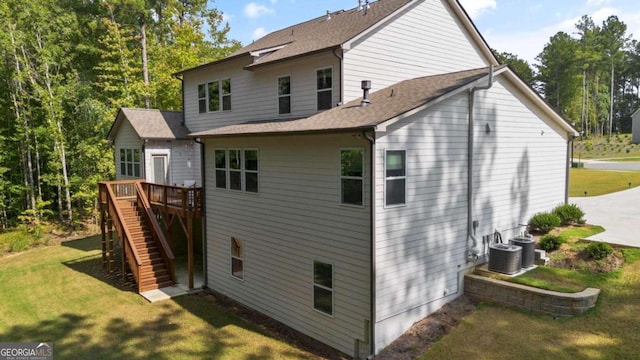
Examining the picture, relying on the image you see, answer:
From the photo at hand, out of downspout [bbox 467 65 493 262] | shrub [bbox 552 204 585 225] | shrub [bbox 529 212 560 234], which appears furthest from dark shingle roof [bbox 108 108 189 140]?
shrub [bbox 552 204 585 225]

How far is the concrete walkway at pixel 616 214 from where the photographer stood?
1232cm

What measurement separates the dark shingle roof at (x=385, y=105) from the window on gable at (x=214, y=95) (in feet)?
17.8

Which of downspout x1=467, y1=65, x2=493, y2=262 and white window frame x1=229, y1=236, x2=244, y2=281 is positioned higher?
downspout x1=467, y1=65, x2=493, y2=262

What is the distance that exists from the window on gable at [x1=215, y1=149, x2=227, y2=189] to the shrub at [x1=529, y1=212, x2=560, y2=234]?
10060 millimetres

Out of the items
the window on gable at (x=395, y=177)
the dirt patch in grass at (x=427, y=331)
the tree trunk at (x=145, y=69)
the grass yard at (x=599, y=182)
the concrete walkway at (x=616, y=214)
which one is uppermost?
the tree trunk at (x=145, y=69)

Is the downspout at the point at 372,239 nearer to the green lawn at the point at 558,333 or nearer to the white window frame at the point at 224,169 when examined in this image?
the green lawn at the point at 558,333

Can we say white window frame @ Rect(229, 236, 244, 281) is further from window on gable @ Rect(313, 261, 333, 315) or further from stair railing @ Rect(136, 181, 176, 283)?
window on gable @ Rect(313, 261, 333, 315)

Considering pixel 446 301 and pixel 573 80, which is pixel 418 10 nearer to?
pixel 446 301

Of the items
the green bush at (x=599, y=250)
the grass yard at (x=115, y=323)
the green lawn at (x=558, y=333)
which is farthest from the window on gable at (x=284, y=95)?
the green bush at (x=599, y=250)

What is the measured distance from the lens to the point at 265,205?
1205 centimetres

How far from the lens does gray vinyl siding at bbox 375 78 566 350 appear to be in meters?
9.38

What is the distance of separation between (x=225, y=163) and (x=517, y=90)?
9.32 m

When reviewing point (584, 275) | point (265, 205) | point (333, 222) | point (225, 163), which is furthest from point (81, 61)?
point (584, 275)

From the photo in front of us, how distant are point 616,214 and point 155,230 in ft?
57.4
